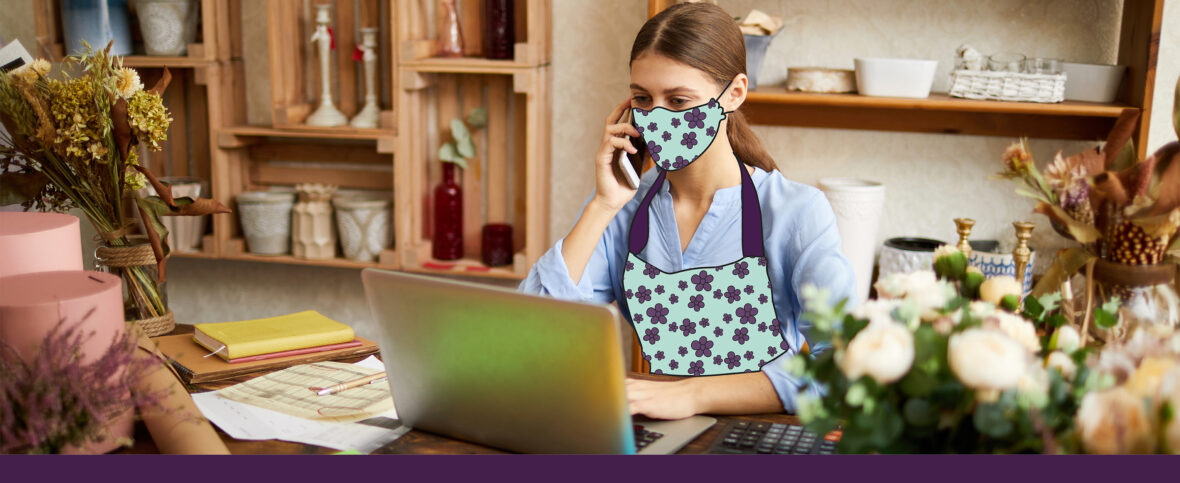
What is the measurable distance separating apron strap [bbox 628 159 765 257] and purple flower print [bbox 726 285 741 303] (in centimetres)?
7

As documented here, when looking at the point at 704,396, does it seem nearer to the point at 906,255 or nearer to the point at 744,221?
the point at 744,221

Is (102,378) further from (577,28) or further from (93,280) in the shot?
(577,28)

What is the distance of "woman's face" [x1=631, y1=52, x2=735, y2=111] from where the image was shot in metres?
1.68

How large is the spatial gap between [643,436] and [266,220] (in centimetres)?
213

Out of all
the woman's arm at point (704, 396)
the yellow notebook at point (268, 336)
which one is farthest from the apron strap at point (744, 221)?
the yellow notebook at point (268, 336)

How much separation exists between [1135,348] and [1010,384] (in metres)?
0.16

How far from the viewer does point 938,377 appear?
845 millimetres

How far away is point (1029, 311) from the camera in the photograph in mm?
1013

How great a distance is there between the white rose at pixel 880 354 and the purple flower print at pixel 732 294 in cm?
96

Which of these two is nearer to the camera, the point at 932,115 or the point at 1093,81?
the point at 1093,81

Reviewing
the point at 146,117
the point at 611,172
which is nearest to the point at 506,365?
the point at 611,172

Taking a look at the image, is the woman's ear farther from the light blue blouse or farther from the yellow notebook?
the yellow notebook

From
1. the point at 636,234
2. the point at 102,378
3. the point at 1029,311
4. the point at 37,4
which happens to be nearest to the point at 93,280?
the point at 102,378

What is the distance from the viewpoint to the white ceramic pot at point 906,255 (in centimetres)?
257
